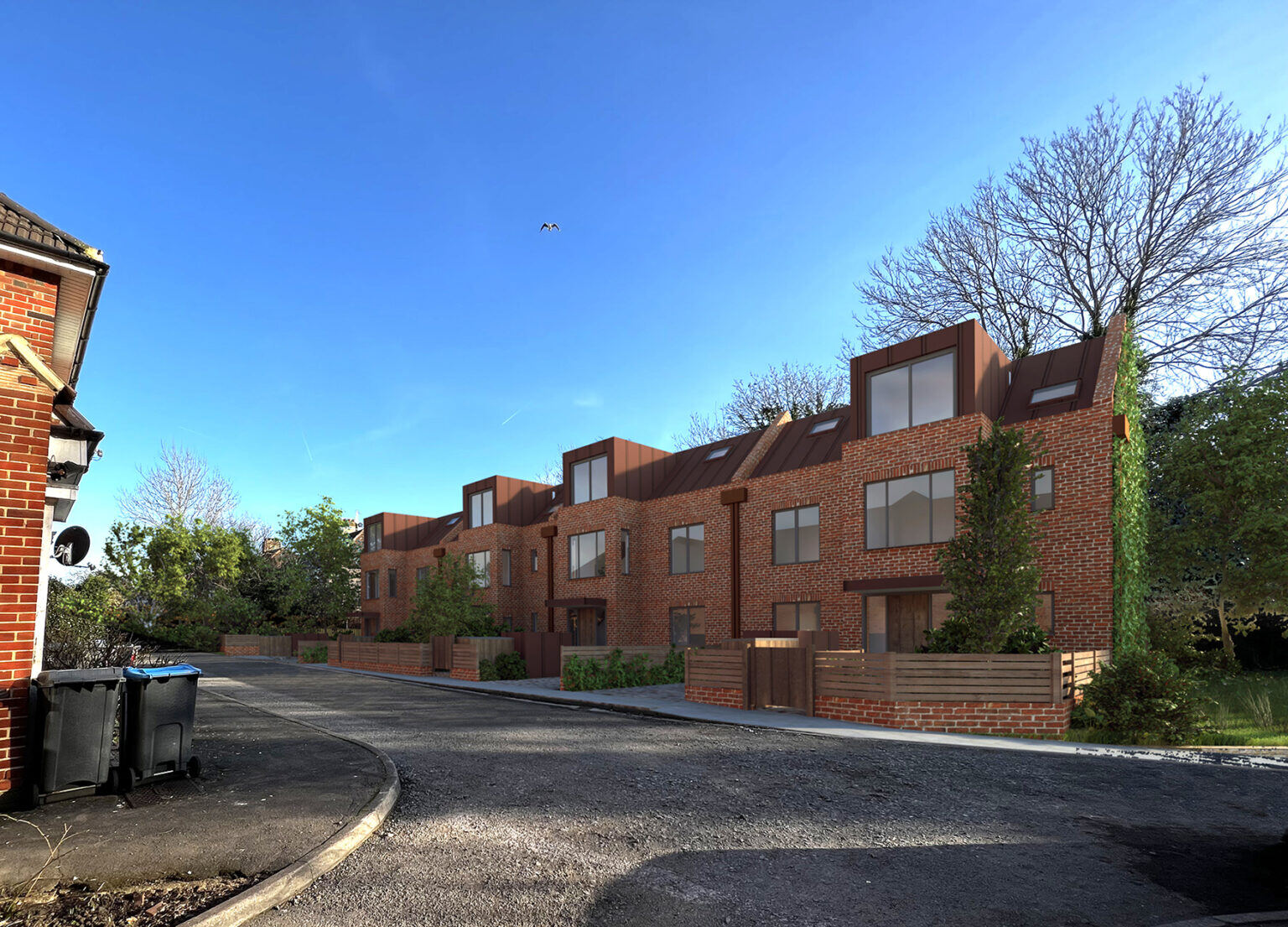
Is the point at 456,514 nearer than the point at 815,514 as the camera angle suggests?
No

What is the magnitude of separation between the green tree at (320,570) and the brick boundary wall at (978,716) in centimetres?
4044

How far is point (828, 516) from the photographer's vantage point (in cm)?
2247

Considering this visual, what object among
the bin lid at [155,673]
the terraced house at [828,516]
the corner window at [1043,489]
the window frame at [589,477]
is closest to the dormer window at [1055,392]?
the terraced house at [828,516]

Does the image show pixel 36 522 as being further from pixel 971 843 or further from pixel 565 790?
pixel 971 843

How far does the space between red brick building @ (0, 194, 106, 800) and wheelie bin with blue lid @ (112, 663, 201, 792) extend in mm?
822

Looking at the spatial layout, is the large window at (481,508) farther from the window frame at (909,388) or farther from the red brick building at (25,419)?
the red brick building at (25,419)

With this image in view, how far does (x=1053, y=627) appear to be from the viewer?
17.0 m

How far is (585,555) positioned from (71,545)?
17.3 m

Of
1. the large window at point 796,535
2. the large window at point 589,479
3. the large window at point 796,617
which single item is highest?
the large window at point 589,479

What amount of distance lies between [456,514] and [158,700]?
1393 inches

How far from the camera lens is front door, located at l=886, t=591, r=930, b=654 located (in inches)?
766

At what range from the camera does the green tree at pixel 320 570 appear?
4581 centimetres

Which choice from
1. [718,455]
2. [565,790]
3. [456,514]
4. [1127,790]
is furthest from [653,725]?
[456,514]

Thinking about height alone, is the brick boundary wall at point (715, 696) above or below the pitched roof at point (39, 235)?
below
